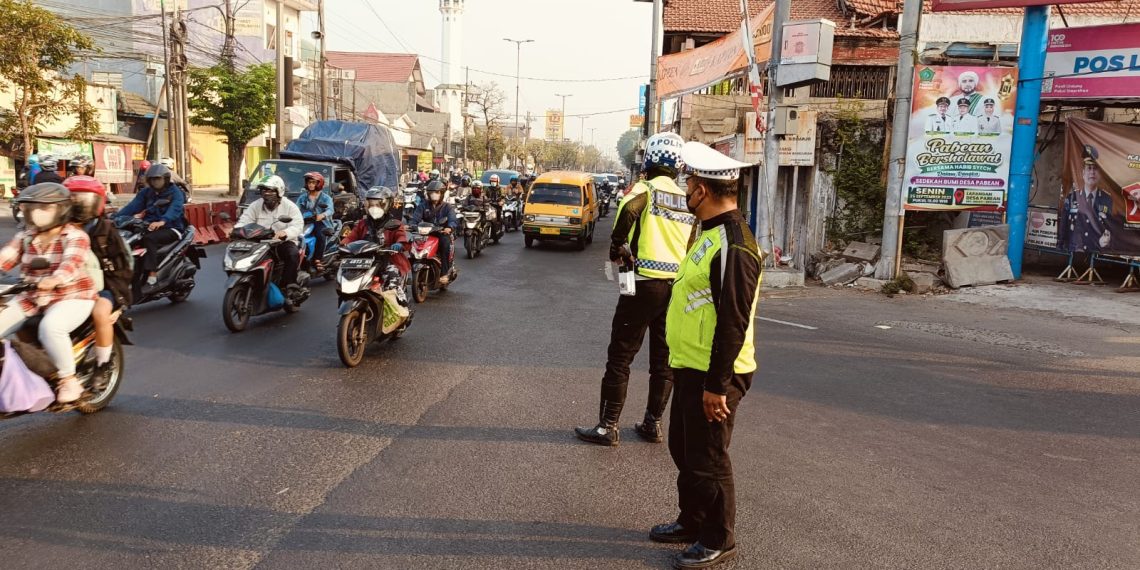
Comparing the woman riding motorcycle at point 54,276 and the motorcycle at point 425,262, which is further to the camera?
the motorcycle at point 425,262

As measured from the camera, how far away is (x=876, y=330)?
962cm

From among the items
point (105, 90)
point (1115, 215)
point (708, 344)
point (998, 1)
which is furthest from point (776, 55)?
point (105, 90)

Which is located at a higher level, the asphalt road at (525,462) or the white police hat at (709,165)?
the white police hat at (709,165)

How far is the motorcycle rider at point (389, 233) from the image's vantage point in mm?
7680

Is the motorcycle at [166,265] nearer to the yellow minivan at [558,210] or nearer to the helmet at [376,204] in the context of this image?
the helmet at [376,204]

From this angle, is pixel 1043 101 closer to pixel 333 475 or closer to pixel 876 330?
pixel 876 330

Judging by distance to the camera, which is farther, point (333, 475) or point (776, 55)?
point (776, 55)

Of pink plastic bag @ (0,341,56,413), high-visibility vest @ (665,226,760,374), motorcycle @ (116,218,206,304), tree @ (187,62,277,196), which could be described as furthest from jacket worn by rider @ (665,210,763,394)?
tree @ (187,62,277,196)

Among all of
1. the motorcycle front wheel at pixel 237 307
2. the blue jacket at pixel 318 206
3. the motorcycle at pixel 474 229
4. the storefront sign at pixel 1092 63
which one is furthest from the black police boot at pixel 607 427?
the motorcycle at pixel 474 229

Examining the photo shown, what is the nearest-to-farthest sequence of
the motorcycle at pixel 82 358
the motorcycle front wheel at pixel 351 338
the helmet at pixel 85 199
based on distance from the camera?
the motorcycle at pixel 82 358 < the helmet at pixel 85 199 < the motorcycle front wheel at pixel 351 338

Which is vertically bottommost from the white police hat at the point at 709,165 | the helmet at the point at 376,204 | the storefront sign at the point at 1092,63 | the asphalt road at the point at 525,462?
the asphalt road at the point at 525,462

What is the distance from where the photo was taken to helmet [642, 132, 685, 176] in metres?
4.89

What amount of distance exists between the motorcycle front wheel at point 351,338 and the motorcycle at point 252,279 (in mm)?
1790

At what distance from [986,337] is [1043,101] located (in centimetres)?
672
